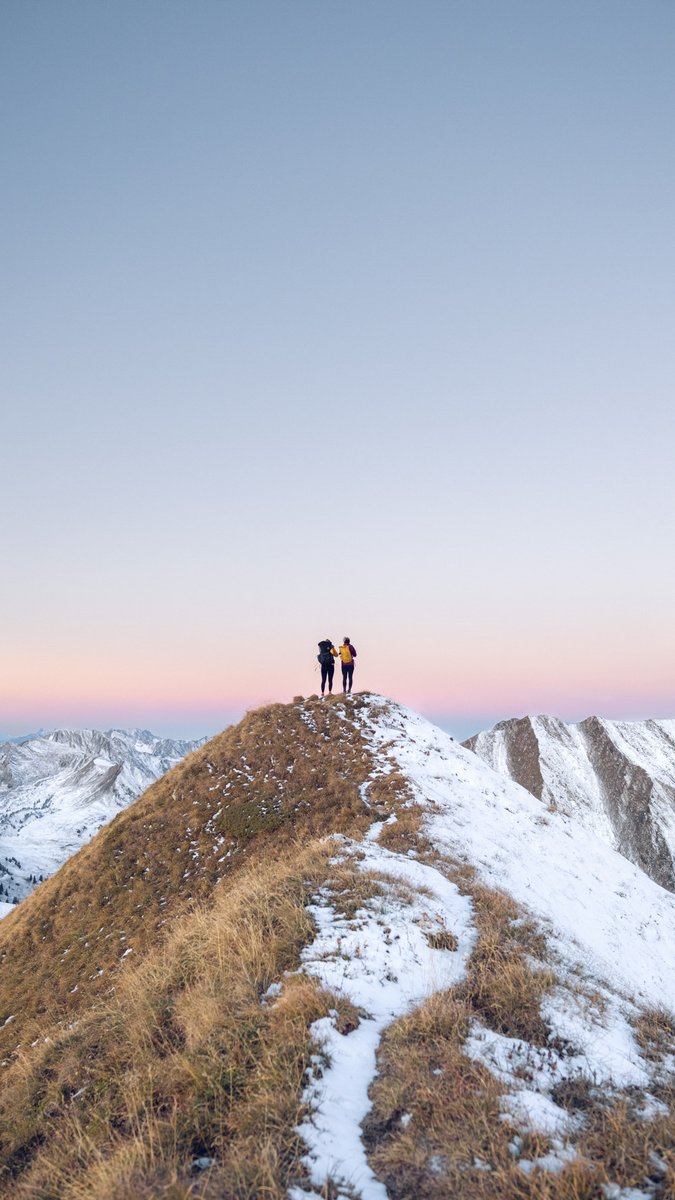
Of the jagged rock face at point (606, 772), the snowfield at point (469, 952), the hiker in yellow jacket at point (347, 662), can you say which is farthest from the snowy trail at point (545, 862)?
the jagged rock face at point (606, 772)

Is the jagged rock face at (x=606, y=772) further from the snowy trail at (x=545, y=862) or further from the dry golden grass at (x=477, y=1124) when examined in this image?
the dry golden grass at (x=477, y=1124)

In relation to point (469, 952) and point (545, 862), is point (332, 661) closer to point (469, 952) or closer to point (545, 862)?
point (545, 862)

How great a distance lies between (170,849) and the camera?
893 inches

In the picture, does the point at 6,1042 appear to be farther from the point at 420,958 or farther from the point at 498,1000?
the point at 498,1000

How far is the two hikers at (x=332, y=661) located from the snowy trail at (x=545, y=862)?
2.68 m

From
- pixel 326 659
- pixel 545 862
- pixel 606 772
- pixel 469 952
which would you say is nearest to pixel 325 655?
pixel 326 659

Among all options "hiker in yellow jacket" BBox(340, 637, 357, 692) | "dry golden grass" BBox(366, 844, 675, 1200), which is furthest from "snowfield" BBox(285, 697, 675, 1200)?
"hiker in yellow jacket" BBox(340, 637, 357, 692)

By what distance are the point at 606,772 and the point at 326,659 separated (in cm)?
8093

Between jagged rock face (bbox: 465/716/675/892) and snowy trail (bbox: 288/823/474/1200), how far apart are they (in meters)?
75.2

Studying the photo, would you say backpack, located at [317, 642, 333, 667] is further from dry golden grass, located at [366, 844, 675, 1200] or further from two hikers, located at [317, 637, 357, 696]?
dry golden grass, located at [366, 844, 675, 1200]

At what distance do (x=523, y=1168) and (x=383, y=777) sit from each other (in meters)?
19.2

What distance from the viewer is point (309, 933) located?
9.10 meters

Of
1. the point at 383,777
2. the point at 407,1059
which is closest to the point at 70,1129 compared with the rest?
the point at 407,1059

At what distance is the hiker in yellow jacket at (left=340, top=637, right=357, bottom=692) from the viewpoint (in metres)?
33.1
